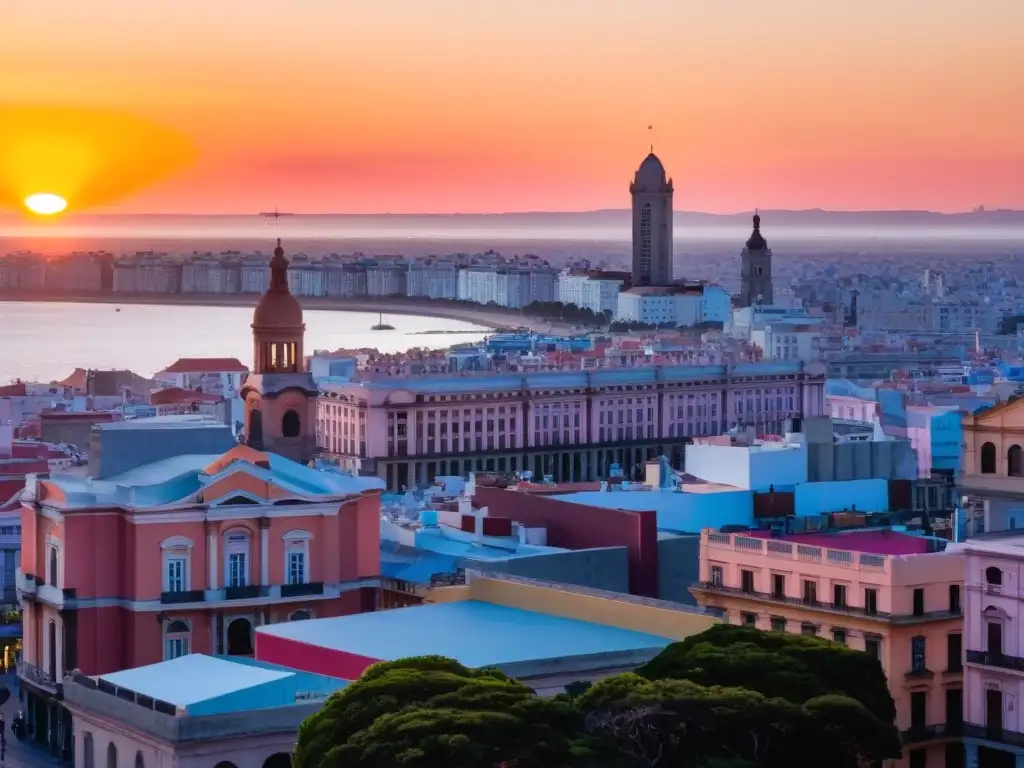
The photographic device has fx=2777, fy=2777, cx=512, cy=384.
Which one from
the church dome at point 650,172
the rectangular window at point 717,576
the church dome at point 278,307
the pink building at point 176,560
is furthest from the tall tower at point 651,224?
the rectangular window at point 717,576

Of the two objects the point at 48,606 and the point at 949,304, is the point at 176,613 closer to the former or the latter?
the point at 48,606

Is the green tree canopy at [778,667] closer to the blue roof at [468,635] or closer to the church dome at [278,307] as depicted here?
the blue roof at [468,635]

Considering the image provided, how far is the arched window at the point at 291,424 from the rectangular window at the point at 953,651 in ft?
47.2

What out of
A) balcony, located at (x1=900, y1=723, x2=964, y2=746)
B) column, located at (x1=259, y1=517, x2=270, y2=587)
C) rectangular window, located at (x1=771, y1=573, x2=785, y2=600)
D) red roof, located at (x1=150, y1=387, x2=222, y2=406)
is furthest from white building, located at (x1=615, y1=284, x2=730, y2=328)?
balcony, located at (x1=900, y1=723, x2=964, y2=746)

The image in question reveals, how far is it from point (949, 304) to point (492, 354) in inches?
2587

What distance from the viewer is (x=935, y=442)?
46.5 m

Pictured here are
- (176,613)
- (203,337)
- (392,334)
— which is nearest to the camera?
(176,613)

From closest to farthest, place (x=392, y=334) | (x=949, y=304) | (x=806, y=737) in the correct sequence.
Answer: (x=806, y=737) < (x=949, y=304) < (x=392, y=334)

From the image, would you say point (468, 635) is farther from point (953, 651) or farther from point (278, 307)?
point (278, 307)

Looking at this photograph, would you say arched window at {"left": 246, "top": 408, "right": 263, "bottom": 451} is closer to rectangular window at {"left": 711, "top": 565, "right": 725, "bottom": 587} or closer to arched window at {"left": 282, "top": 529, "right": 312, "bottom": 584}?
arched window at {"left": 282, "top": 529, "right": 312, "bottom": 584}

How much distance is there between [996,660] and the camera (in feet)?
64.7

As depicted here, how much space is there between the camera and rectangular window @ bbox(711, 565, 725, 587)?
73.4ft

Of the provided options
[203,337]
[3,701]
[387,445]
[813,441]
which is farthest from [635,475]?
[203,337]

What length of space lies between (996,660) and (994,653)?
7 cm
